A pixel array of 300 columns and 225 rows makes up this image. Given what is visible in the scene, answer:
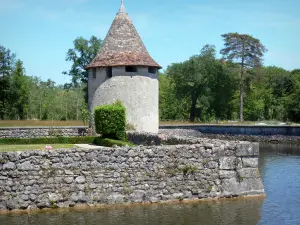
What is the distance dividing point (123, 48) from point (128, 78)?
7.58 feet

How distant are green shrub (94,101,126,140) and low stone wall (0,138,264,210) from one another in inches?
408

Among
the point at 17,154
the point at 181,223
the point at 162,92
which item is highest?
the point at 162,92

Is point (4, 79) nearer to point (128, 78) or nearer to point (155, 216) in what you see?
point (128, 78)

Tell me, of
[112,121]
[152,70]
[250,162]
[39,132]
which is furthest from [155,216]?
[39,132]

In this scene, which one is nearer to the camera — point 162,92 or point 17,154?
point 17,154

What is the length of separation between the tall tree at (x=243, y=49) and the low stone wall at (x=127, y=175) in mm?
48122

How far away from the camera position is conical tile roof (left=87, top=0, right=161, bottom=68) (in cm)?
2737

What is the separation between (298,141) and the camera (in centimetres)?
3888

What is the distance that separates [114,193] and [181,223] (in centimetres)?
267

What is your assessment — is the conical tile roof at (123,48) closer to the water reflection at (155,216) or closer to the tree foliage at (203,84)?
the water reflection at (155,216)

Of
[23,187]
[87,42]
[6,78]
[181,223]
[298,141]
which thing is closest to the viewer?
[181,223]

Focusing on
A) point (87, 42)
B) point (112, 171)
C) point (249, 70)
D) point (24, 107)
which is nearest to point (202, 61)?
point (249, 70)

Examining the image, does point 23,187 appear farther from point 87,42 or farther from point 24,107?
point 24,107

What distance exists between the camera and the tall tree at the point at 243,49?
60938 mm
